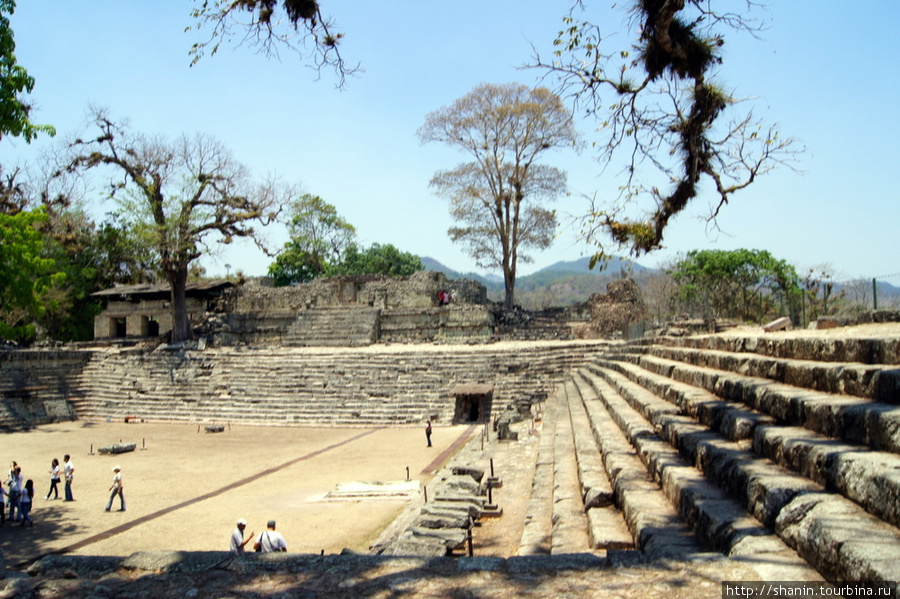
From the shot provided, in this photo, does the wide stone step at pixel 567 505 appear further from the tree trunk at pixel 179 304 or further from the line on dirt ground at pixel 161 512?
the tree trunk at pixel 179 304

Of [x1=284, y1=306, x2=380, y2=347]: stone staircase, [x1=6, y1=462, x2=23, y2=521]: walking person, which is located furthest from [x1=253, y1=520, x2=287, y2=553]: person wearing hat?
[x1=284, y1=306, x2=380, y2=347]: stone staircase

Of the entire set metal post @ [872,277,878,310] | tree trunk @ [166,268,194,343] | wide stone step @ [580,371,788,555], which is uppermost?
tree trunk @ [166,268,194,343]

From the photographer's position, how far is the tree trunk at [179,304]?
90.6 ft

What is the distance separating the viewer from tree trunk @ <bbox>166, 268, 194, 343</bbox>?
27609mm

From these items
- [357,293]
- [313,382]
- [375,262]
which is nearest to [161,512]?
[313,382]

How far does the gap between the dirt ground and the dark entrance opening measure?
100 centimetres

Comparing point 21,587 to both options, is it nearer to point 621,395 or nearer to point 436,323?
point 621,395

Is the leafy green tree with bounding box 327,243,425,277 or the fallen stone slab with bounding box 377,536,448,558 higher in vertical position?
the leafy green tree with bounding box 327,243,425,277

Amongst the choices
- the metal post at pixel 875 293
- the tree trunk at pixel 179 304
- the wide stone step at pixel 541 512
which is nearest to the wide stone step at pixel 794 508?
the wide stone step at pixel 541 512

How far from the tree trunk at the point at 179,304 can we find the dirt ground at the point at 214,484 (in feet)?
31.6

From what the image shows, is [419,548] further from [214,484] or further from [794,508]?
[214,484]

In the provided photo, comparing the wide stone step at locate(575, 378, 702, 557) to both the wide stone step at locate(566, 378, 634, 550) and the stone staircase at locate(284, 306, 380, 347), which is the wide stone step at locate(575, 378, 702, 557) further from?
the stone staircase at locate(284, 306, 380, 347)

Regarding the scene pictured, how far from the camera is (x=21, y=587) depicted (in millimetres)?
3051

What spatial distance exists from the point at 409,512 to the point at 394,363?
13206 mm
